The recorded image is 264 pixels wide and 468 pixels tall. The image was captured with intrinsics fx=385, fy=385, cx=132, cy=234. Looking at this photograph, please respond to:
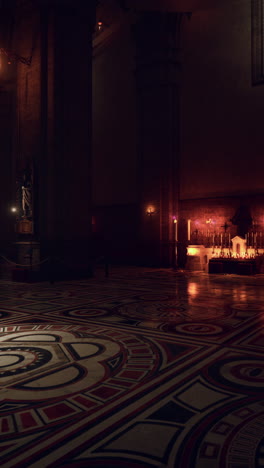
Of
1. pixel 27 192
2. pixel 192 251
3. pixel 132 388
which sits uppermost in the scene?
pixel 27 192

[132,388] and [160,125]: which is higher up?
[160,125]

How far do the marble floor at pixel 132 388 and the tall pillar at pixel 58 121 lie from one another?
4.45 metres

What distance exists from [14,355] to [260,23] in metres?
12.8

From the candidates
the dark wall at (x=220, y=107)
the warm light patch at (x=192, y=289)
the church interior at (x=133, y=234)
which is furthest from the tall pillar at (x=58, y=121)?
the dark wall at (x=220, y=107)

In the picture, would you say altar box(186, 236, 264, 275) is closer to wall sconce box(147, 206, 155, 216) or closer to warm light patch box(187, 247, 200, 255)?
warm light patch box(187, 247, 200, 255)

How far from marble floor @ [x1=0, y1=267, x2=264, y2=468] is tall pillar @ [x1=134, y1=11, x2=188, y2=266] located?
8516 mm

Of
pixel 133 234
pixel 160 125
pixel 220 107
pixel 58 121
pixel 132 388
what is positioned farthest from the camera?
pixel 133 234

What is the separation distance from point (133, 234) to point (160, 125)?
4.19 m

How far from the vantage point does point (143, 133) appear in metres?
14.4

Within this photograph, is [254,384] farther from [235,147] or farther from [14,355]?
[235,147]

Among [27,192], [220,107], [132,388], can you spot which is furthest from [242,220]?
[132,388]

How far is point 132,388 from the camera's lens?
259 centimetres

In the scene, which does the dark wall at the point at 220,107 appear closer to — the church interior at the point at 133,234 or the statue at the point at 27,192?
the church interior at the point at 133,234

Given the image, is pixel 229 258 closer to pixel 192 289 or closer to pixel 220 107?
pixel 192 289
